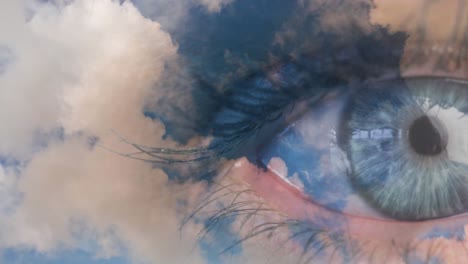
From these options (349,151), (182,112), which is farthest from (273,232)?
(182,112)

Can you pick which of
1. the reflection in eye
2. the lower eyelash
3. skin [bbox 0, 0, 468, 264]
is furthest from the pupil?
the lower eyelash

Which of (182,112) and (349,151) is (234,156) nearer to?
(182,112)

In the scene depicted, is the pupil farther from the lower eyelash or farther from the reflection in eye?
the lower eyelash

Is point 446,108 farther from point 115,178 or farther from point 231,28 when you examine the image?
point 115,178

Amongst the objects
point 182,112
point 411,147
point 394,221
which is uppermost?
point 182,112

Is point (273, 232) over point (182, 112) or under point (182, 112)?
under

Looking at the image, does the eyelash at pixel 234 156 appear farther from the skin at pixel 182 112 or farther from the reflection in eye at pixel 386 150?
the reflection in eye at pixel 386 150

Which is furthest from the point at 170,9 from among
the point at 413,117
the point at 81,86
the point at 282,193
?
the point at 413,117
